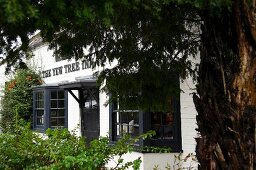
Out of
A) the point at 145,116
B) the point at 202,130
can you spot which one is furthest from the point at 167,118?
the point at 202,130

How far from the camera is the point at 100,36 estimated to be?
582 cm

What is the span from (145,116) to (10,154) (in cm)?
519

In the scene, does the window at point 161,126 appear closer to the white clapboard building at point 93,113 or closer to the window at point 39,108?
the white clapboard building at point 93,113

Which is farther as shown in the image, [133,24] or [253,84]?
[133,24]

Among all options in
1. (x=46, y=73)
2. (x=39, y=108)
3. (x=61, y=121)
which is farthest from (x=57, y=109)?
(x=39, y=108)

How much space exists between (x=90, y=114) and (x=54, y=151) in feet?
30.3

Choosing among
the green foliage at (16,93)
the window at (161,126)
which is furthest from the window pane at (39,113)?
the window at (161,126)

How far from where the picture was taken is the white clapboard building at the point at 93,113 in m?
9.60

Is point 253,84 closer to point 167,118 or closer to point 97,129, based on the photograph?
point 167,118

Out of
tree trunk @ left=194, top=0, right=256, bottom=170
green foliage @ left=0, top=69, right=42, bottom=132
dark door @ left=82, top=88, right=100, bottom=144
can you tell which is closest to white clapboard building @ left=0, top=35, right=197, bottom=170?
dark door @ left=82, top=88, right=100, bottom=144

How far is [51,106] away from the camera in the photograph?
58.7 ft

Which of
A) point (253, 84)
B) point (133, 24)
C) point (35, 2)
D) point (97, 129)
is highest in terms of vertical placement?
point (133, 24)

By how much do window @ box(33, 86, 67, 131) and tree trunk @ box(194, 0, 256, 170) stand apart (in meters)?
12.8

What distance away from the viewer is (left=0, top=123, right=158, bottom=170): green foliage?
206 inches
